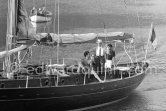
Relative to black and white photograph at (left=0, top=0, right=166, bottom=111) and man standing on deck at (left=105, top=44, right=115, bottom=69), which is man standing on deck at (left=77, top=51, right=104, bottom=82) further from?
man standing on deck at (left=105, top=44, right=115, bottom=69)

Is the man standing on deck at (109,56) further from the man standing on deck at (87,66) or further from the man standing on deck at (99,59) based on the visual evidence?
the man standing on deck at (87,66)

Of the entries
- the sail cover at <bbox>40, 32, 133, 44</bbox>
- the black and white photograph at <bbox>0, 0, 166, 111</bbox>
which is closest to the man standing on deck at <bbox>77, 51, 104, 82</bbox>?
the black and white photograph at <bbox>0, 0, 166, 111</bbox>

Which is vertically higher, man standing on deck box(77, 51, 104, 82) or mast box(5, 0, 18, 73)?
mast box(5, 0, 18, 73)

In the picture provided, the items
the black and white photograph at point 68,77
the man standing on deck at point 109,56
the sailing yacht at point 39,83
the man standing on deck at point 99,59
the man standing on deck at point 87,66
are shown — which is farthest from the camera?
the man standing on deck at point 109,56

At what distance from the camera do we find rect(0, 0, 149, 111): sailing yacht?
2161 centimetres

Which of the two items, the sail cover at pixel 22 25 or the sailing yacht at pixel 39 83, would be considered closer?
the sailing yacht at pixel 39 83

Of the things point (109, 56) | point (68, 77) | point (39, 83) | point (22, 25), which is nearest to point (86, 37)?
point (109, 56)

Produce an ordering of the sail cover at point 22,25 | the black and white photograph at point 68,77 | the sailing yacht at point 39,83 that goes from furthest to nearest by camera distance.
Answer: the sail cover at point 22,25 < the black and white photograph at point 68,77 < the sailing yacht at point 39,83

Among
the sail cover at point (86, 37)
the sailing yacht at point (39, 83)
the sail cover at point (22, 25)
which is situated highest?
the sail cover at point (22, 25)

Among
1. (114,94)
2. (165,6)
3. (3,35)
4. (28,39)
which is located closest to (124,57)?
(3,35)

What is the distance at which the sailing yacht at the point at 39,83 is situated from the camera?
21.6m

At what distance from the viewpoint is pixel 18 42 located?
23.3 m

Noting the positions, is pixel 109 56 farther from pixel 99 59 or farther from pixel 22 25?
pixel 22 25

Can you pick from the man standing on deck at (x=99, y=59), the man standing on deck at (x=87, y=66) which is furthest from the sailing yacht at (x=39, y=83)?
the man standing on deck at (x=99, y=59)
